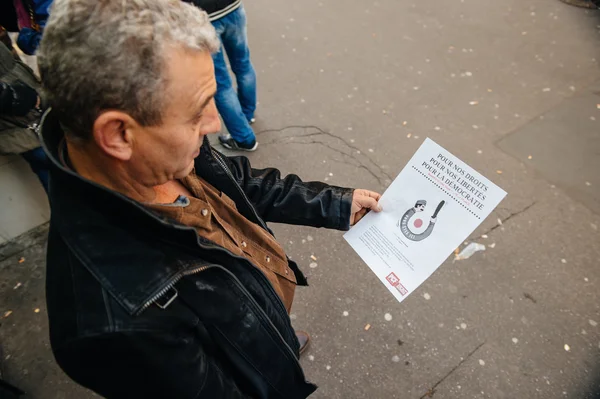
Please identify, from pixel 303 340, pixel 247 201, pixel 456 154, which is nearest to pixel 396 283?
pixel 247 201

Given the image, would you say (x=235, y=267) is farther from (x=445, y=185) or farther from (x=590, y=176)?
(x=590, y=176)

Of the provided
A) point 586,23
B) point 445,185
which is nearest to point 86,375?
point 445,185

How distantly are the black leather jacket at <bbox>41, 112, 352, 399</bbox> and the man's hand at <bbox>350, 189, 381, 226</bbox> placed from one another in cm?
55

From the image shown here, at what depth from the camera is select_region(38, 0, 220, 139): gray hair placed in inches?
26.9

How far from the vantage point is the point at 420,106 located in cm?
359

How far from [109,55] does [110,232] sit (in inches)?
13.6

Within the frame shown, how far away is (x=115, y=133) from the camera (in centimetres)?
78

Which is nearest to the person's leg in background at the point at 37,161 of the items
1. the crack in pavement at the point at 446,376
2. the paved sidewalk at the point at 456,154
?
the paved sidewalk at the point at 456,154

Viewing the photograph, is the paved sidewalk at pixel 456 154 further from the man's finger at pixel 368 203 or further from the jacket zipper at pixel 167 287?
the jacket zipper at pixel 167 287

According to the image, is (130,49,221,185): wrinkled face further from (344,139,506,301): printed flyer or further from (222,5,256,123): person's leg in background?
(222,5,256,123): person's leg in background

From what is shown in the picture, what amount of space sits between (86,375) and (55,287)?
0.64 ft

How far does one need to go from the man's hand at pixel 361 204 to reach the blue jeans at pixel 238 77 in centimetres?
169

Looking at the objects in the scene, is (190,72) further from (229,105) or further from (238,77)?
(238,77)

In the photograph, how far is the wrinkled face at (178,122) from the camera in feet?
2.55
